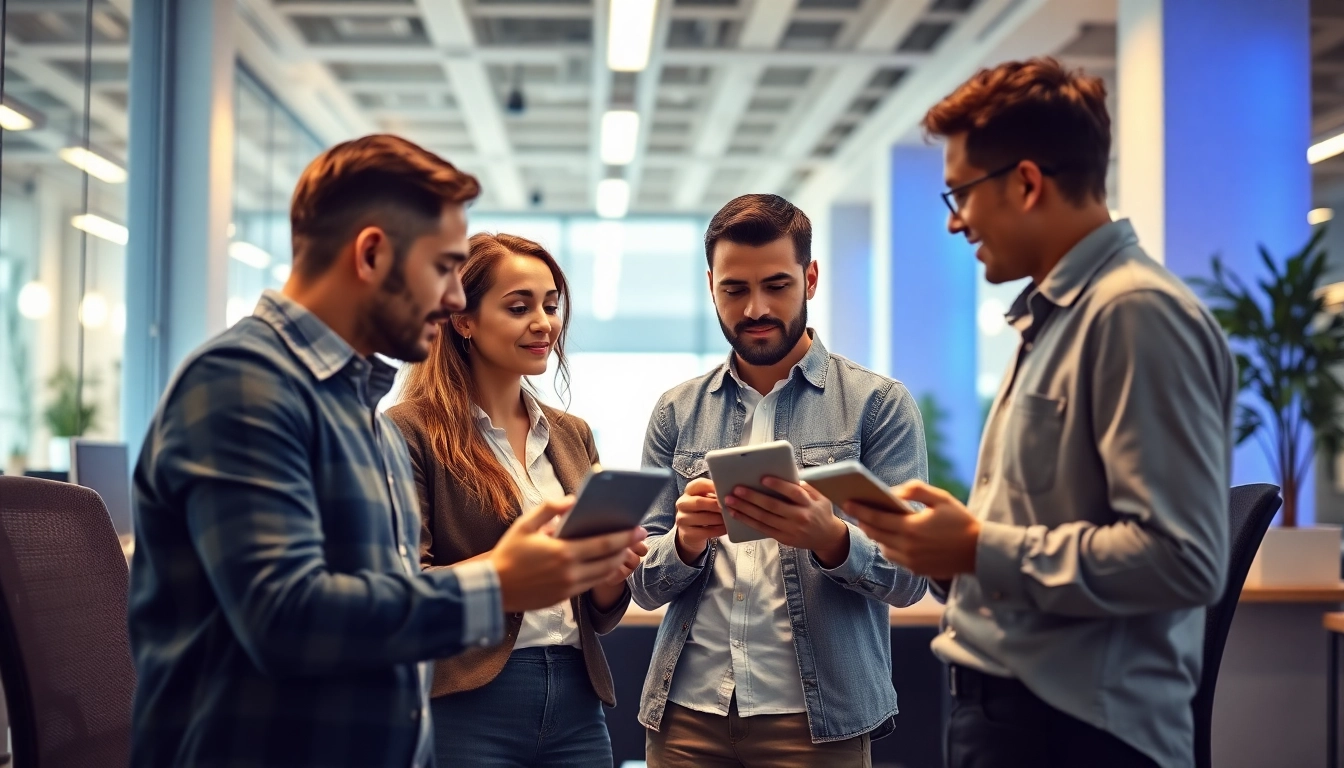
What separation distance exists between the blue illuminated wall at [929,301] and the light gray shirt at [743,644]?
25.3 feet

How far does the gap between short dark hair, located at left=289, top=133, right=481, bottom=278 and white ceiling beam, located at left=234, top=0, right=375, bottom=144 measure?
236 inches

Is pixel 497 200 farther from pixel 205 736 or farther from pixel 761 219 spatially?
pixel 205 736

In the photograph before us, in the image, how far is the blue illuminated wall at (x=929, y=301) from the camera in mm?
9555

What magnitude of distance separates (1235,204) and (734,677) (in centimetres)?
403

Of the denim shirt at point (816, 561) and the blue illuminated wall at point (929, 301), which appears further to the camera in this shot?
the blue illuminated wall at point (929, 301)

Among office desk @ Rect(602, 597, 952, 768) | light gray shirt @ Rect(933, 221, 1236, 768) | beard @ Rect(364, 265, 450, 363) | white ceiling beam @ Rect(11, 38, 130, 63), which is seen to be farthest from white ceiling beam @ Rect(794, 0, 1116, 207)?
beard @ Rect(364, 265, 450, 363)

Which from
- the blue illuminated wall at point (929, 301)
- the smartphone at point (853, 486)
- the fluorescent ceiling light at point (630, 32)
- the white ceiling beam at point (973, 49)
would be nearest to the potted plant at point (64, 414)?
the fluorescent ceiling light at point (630, 32)

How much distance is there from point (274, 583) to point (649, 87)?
300 inches

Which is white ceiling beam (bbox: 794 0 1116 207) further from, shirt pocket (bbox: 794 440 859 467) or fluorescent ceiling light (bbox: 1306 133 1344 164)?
shirt pocket (bbox: 794 440 859 467)

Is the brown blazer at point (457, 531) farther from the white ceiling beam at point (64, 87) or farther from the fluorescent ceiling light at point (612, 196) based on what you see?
the fluorescent ceiling light at point (612, 196)

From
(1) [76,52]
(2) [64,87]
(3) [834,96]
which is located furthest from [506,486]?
(3) [834,96]

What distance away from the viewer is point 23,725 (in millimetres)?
1450

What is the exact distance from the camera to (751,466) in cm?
168

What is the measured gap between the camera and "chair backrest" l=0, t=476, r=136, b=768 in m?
1.46
